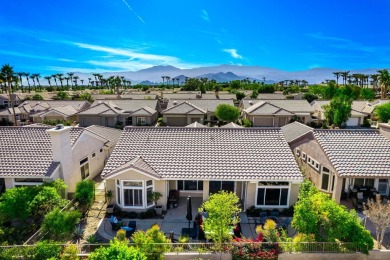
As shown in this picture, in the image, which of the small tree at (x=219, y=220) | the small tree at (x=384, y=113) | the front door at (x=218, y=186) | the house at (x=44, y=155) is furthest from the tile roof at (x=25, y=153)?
the small tree at (x=384, y=113)

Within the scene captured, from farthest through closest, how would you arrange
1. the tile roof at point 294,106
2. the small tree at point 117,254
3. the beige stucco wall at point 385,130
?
the tile roof at point 294,106, the beige stucco wall at point 385,130, the small tree at point 117,254

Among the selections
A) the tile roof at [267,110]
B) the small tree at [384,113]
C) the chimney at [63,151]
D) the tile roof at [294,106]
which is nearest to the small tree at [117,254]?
the chimney at [63,151]

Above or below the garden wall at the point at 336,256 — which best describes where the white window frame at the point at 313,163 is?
above

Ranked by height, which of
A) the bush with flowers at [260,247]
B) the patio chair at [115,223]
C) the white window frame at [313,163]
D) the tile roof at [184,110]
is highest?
the tile roof at [184,110]

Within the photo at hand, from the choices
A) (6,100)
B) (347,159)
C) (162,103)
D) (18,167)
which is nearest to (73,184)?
(18,167)

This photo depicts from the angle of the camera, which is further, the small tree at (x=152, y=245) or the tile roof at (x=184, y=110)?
the tile roof at (x=184, y=110)

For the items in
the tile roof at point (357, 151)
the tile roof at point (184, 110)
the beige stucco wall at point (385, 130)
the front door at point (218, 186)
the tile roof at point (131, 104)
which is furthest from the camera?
the tile roof at point (131, 104)

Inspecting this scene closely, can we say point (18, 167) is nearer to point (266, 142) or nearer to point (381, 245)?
point (266, 142)

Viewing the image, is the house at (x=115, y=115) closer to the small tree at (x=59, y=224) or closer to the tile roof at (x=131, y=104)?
the tile roof at (x=131, y=104)

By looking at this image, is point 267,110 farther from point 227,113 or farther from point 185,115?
point 185,115
